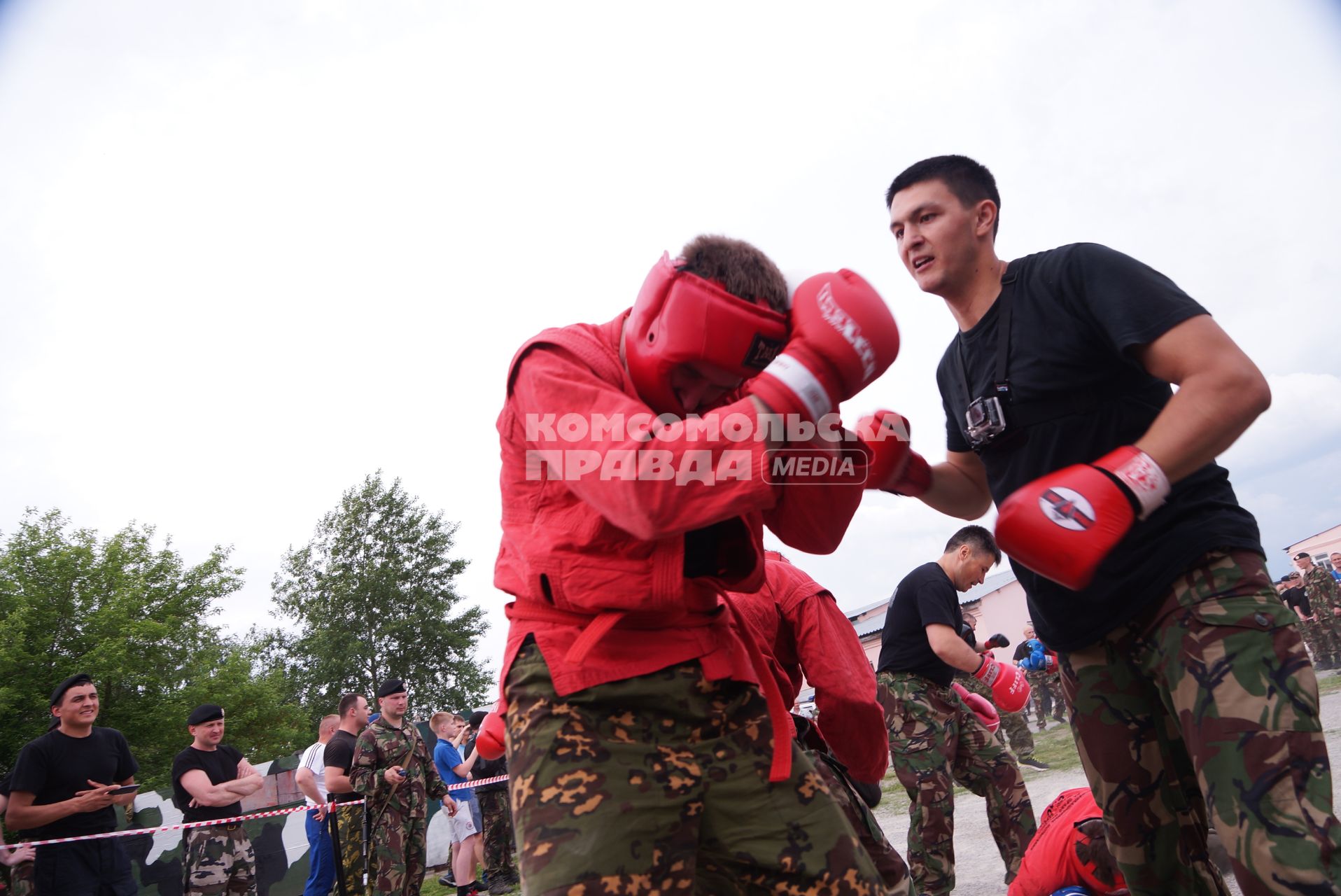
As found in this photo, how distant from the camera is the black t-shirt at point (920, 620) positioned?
5551mm

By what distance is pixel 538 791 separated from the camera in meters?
1.77

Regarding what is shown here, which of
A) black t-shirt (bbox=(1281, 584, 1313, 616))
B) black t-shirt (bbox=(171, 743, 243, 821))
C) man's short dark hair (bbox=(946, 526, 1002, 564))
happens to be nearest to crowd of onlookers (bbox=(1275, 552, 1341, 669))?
black t-shirt (bbox=(1281, 584, 1313, 616))

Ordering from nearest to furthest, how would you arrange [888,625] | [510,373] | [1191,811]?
1. [510,373]
2. [1191,811]
3. [888,625]

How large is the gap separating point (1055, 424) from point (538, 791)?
1745mm

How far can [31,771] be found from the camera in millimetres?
6328

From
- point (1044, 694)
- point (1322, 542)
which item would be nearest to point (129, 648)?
point (1044, 694)

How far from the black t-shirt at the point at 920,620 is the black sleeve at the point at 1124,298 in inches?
135

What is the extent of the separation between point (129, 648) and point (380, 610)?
9.67 meters

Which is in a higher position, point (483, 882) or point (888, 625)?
point (888, 625)

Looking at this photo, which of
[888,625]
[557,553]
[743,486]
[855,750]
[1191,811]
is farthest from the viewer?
[888,625]

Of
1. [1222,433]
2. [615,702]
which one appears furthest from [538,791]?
[1222,433]

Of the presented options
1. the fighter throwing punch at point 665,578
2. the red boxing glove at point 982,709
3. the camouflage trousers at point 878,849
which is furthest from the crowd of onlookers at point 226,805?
the fighter throwing punch at point 665,578

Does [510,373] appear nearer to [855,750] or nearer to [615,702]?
[615,702]

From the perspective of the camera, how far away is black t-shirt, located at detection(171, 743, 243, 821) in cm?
720
